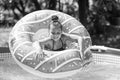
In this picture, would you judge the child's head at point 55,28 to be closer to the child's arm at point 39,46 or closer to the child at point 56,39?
the child at point 56,39

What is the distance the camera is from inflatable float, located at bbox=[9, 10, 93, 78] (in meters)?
4.07

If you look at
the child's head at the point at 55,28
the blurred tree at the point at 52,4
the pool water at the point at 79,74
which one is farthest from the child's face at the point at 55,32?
the blurred tree at the point at 52,4

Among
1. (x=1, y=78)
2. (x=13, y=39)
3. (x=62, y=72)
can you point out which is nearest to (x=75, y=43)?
(x=62, y=72)

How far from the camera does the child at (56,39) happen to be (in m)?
4.26

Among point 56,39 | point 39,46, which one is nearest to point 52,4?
point 56,39

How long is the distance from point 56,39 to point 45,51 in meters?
0.34

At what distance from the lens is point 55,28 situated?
4246mm

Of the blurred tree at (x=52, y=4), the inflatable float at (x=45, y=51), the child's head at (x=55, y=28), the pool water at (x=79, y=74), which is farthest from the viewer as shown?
the blurred tree at (x=52, y=4)

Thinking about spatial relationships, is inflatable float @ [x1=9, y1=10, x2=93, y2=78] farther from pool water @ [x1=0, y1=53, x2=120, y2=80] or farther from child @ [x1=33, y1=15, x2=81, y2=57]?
pool water @ [x1=0, y1=53, x2=120, y2=80]

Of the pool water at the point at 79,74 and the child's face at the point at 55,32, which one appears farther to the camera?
the pool water at the point at 79,74

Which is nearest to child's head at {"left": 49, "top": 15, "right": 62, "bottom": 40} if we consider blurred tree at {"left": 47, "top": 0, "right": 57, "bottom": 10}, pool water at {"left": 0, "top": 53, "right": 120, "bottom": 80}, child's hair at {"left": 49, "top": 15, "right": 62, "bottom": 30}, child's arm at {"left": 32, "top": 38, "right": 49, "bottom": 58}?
child's hair at {"left": 49, "top": 15, "right": 62, "bottom": 30}

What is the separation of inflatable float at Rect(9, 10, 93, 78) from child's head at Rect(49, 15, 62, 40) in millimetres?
220

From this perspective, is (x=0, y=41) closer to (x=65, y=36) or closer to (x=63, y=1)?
(x=63, y=1)

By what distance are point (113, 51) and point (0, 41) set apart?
454cm
